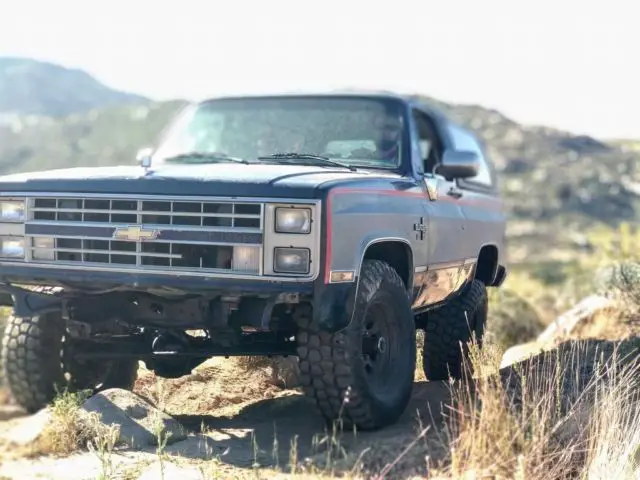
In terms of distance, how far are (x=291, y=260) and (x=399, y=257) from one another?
1299mm

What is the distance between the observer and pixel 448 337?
7496 millimetres

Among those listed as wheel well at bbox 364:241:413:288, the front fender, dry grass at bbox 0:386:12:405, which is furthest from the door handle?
dry grass at bbox 0:386:12:405

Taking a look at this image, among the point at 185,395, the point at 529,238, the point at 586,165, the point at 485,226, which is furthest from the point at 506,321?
the point at 586,165

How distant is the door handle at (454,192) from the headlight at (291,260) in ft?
8.08

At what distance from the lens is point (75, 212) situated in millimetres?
5266

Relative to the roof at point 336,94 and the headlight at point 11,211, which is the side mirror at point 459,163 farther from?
the headlight at point 11,211

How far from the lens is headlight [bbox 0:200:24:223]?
541cm

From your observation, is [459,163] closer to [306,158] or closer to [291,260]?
[306,158]

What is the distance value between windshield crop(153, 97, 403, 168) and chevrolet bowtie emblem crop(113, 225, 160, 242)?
1.29m

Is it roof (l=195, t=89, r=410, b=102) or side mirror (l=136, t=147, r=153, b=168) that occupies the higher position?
roof (l=195, t=89, r=410, b=102)

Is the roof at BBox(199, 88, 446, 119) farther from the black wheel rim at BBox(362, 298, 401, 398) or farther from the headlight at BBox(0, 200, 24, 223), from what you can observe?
the headlight at BBox(0, 200, 24, 223)

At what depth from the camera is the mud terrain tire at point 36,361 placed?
5.98m

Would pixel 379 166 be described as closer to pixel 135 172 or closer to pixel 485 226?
pixel 135 172

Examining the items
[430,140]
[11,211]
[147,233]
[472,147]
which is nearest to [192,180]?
[147,233]
